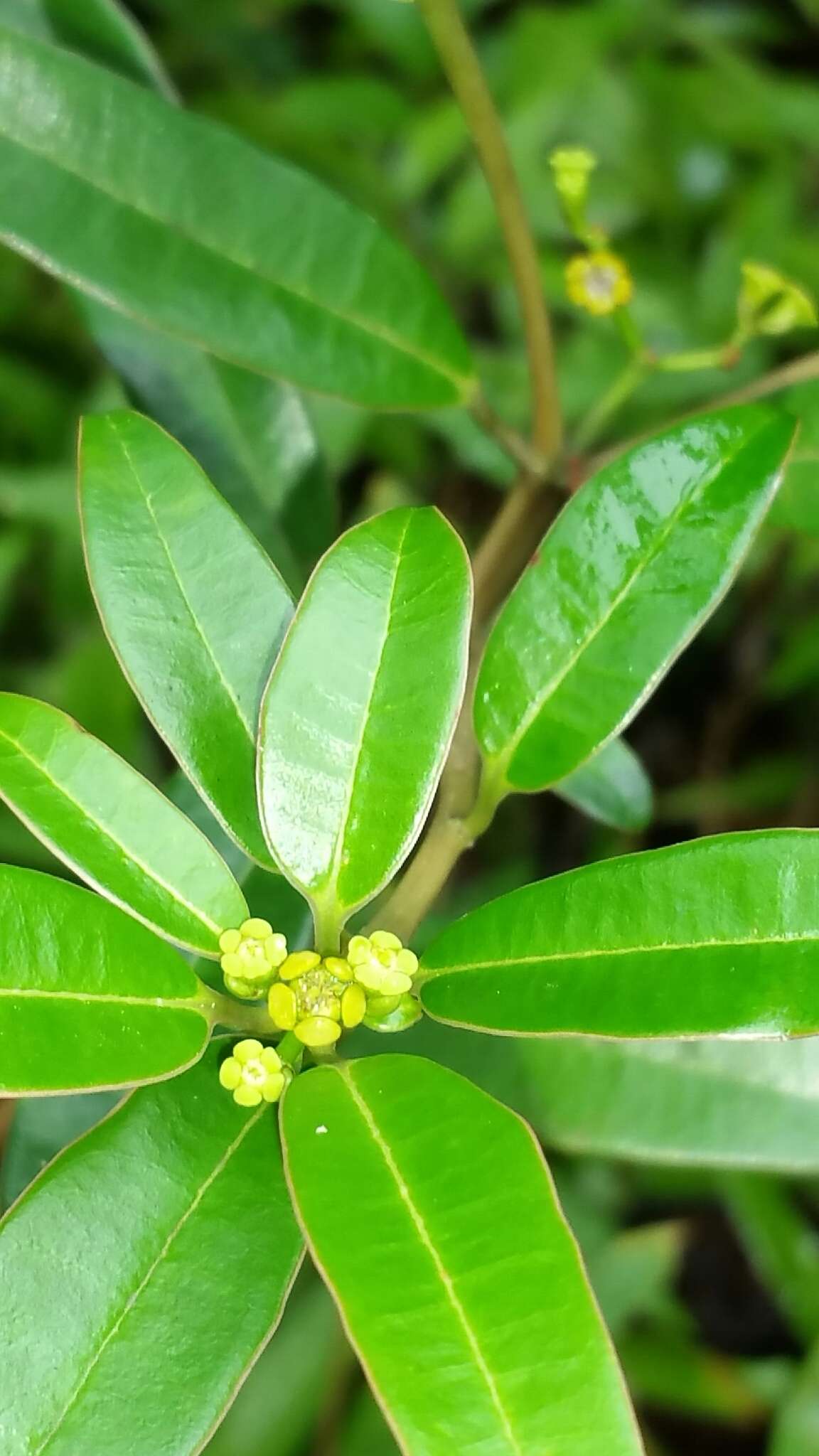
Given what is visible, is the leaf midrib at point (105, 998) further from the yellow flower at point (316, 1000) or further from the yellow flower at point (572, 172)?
the yellow flower at point (572, 172)

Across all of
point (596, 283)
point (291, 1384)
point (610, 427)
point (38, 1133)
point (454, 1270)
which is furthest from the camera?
point (610, 427)

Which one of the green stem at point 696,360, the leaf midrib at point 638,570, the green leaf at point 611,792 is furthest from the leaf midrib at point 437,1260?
the green stem at point 696,360

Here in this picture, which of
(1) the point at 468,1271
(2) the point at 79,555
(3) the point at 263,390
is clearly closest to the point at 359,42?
(2) the point at 79,555

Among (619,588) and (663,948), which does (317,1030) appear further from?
(619,588)

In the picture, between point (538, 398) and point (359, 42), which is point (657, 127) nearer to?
point (359, 42)

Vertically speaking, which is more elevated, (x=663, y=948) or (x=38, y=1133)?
(x=663, y=948)

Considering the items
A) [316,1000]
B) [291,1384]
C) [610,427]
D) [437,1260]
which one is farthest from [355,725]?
[610,427]

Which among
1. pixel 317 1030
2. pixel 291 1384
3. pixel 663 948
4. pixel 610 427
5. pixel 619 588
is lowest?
pixel 291 1384
